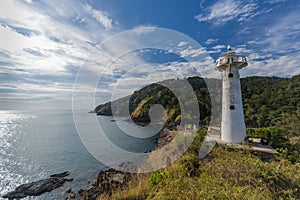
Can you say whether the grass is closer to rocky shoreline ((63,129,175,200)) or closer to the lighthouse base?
the lighthouse base

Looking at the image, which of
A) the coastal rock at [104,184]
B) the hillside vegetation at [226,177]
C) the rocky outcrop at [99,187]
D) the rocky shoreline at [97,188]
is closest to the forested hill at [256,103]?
the coastal rock at [104,184]

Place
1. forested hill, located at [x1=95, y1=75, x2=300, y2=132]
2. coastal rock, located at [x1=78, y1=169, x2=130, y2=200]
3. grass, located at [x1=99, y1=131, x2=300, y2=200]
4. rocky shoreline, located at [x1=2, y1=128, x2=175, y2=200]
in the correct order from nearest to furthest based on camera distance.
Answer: grass, located at [x1=99, y1=131, x2=300, y2=200] < coastal rock, located at [x1=78, y1=169, x2=130, y2=200] < rocky shoreline, located at [x1=2, y1=128, x2=175, y2=200] < forested hill, located at [x1=95, y1=75, x2=300, y2=132]

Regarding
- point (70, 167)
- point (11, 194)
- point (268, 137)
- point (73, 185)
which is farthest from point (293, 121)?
point (11, 194)

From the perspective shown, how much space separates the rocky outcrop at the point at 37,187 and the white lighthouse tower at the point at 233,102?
34.5 feet

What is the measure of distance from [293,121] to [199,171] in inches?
671

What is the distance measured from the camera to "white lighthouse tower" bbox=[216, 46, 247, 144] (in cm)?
697

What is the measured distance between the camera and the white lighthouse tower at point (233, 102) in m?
6.97

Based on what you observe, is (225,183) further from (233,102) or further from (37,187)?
(37,187)

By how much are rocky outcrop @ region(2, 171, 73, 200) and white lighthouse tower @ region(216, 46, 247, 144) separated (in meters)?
10.5

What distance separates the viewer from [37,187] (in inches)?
358

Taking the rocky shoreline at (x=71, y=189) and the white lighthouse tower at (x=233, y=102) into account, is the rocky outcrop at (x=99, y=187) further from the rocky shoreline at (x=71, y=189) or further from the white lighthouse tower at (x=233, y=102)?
the white lighthouse tower at (x=233, y=102)

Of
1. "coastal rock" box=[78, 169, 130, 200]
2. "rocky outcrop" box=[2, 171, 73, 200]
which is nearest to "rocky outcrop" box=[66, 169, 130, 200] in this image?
"coastal rock" box=[78, 169, 130, 200]

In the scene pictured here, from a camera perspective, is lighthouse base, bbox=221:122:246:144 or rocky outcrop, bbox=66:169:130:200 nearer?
lighthouse base, bbox=221:122:246:144

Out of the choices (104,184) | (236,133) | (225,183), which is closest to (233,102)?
(236,133)
